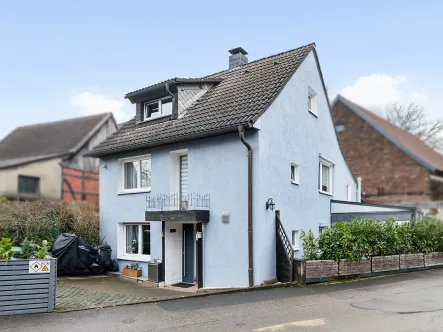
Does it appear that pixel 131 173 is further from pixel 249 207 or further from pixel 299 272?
pixel 299 272

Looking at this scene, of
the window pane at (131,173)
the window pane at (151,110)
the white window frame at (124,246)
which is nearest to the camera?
the white window frame at (124,246)

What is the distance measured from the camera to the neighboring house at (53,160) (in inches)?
840

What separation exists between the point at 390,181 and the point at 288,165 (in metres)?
5.56

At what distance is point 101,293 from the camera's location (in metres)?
11.2

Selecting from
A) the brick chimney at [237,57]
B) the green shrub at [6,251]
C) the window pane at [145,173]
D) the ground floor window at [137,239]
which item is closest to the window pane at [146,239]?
the ground floor window at [137,239]

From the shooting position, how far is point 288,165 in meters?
13.6

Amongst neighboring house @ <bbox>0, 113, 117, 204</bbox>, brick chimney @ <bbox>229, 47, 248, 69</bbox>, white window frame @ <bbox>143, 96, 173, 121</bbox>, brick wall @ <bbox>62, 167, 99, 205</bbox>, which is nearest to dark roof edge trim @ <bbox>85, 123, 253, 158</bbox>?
white window frame @ <bbox>143, 96, 173, 121</bbox>

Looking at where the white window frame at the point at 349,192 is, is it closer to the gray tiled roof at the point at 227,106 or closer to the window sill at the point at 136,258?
the gray tiled roof at the point at 227,106

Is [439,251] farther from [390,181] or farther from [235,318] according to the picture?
[235,318]

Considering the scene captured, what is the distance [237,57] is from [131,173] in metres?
6.87

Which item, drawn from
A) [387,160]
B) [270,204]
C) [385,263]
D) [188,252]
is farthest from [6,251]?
A: [387,160]

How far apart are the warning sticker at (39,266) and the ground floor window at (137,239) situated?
6.41m

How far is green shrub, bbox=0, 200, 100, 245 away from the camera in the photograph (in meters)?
15.6

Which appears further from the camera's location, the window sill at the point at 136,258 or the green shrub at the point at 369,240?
the window sill at the point at 136,258
